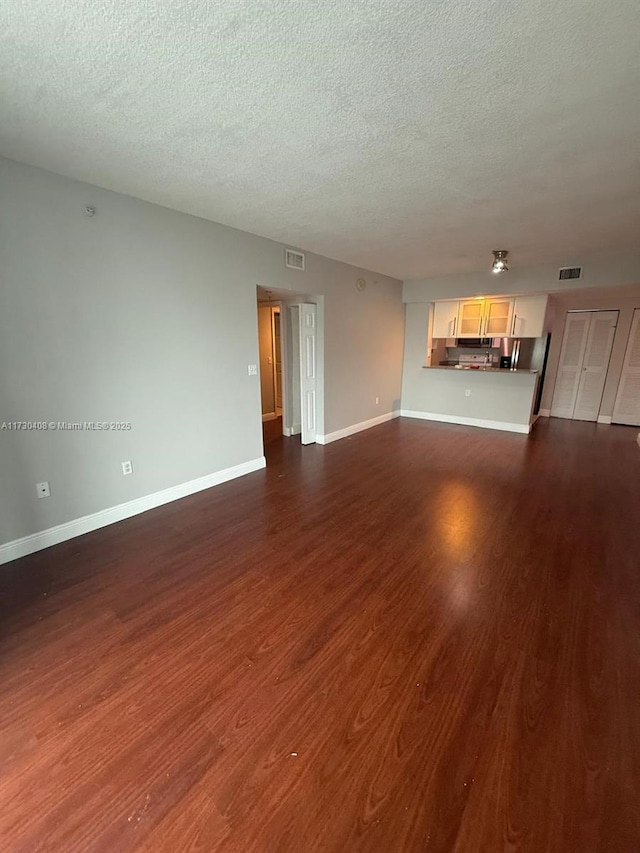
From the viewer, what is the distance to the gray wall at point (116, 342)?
2.26 m

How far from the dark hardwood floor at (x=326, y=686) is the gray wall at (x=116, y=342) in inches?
23.1

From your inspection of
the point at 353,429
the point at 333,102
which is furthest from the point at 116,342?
the point at 353,429

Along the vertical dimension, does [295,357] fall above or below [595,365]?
above

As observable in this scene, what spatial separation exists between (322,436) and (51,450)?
10.5 ft

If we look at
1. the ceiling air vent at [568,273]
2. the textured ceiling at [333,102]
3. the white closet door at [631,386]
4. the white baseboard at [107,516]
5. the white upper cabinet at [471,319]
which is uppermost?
the textured ceiling at [333,102]

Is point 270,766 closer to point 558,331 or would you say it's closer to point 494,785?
point 494,785

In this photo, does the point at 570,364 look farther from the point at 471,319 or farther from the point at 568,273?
the point at 568,273

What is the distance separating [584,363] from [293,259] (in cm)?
570

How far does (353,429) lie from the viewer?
5.56 metres

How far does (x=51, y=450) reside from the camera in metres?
2.47

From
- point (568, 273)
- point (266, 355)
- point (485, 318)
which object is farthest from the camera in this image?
point (266, 355)

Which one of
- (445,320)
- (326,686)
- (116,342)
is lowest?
(326,686)

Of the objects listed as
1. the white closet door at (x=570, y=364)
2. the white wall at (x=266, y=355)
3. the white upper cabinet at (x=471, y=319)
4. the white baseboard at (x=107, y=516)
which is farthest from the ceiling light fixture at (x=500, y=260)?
the white baseboard at (x=107, y=516)

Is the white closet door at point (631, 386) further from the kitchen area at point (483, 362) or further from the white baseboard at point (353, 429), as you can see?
the white baseboard at point (353, 429)
